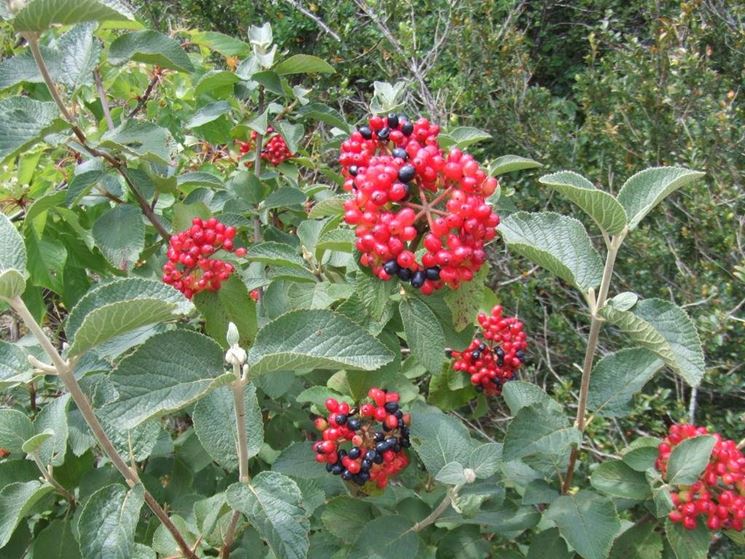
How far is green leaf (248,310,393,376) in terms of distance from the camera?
1269 millimetres

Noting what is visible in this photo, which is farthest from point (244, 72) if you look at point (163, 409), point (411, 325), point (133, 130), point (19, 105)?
point (163, 409)

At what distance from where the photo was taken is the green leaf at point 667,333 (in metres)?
1.41

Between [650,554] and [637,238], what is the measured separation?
2.09m

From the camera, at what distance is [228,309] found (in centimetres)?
201

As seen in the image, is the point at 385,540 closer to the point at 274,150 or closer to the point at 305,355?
the point at 305,355

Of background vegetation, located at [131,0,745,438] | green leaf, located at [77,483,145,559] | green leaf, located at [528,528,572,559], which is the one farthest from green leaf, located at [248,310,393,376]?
background vegetation, located at [131,0,745,438]

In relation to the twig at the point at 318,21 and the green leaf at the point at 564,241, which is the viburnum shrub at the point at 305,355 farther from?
the twig at the point at 318,21

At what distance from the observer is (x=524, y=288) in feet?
13.0

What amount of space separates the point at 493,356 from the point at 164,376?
1.45m

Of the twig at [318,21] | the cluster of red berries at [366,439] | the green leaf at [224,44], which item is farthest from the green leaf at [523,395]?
the twig at [318,21]

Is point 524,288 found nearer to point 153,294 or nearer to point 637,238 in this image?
point 637,238

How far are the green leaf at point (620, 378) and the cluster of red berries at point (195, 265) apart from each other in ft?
3.71

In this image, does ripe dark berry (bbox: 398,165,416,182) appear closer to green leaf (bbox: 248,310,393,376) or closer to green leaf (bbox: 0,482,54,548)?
green leaf (bbox: 248,310,393,376)

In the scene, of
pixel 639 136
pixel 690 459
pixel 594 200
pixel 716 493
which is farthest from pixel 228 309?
pixel 639 136
